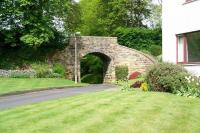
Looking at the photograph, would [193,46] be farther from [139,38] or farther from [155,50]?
[139,38]

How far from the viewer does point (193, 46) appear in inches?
802

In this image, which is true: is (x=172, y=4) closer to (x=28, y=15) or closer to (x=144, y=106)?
(x=144, y=106)

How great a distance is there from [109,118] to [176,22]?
11975 millimetres

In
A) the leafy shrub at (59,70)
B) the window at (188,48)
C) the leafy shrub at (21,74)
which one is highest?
the window at (188,48)

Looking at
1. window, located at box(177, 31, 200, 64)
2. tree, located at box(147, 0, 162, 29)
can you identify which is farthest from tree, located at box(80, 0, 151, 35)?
window, located at box(177, 31, 200, 64)

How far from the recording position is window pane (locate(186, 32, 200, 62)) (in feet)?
65.4

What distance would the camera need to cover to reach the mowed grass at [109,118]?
9.41 m

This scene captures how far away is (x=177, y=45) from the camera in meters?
21.4

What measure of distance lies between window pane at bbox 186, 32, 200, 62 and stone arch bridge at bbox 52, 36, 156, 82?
72.1ft

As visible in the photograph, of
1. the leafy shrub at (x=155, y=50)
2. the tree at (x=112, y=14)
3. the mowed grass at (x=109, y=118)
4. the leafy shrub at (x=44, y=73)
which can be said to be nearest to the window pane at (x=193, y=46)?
the mowed grass at (x=109, y=118)

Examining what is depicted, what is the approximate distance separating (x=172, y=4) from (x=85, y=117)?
12517 millimetres

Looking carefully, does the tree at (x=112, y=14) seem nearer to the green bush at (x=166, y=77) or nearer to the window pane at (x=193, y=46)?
the window pane at (x=193, y=46)

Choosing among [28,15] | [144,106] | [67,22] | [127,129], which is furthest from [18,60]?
[127,129]

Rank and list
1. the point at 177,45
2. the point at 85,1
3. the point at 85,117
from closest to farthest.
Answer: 1. the point at 85,117
2. the point at 177,45
3. the point at 85,1
